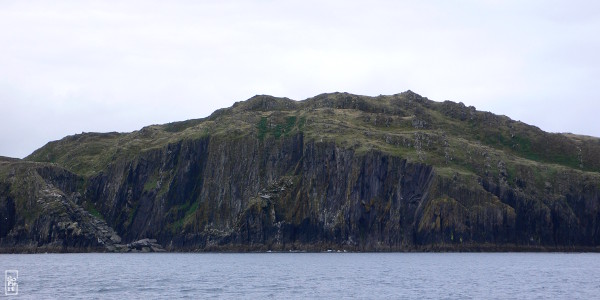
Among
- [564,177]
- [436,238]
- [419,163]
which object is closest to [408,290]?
[436,238]

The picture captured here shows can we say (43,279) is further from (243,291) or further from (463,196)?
(463,196)

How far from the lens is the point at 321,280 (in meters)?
108

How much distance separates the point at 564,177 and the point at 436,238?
40.0 metres

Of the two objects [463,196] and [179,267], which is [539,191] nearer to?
[463,196]

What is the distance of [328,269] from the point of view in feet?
429

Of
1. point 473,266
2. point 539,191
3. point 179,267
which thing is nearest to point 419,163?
point 539,191

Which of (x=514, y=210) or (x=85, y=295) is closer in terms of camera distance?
(x=85, y=295)

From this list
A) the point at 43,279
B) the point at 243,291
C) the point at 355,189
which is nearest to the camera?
the point at 243,291

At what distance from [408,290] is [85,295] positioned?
37.3m

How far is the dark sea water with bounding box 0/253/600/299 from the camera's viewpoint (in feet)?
292

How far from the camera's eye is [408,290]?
308 ft

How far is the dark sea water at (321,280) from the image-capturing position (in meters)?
89.1

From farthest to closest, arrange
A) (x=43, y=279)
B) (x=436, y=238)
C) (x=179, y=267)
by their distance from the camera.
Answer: (x=436, y=238), (x=179, y=267), (x=43, y=279)

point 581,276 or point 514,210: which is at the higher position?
point 514,210
